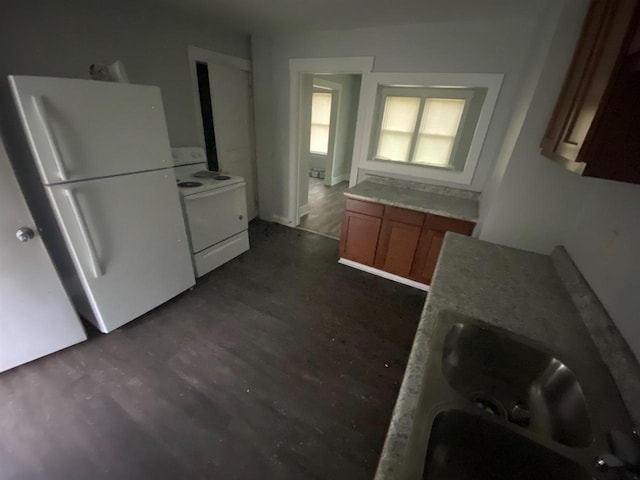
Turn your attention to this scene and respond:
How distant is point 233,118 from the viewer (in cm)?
316

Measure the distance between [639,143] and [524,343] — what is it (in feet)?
2.27

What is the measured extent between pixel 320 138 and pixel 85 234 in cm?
538

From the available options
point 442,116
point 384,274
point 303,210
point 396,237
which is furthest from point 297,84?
point 384,274

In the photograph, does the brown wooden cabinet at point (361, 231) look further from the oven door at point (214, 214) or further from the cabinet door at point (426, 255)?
the oven door at point (214, 214)

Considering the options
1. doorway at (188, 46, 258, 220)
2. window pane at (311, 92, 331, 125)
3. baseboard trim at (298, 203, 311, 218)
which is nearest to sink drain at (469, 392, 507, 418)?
doorway at (188, 46, 258, 220)

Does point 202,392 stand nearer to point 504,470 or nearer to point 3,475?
point 3,475

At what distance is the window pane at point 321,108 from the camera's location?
5648mm

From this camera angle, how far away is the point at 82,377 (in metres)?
1.60

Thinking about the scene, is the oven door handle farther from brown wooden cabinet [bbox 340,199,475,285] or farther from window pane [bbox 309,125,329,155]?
window pane [bbox 309,125,329,155]

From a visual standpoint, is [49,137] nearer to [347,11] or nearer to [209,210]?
[209,210]

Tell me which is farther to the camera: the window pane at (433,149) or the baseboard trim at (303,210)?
the baseboard trim at (303,210)

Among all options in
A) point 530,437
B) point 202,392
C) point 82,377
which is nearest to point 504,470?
point 530,437

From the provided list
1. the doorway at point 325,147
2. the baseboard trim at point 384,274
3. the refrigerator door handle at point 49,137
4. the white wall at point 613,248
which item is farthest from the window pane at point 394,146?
the refrigerator door handle at point 49,137

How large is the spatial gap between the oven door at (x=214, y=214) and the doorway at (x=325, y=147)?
1.14 metres
